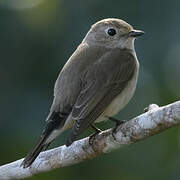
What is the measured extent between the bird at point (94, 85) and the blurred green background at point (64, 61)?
0.81 metres

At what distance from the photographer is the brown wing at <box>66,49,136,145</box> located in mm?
6613

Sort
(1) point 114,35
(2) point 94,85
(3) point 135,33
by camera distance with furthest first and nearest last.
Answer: (1) point 114,35
(3) point 135,33
(2) point 94,85

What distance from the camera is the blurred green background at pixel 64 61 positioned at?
809 centimetres

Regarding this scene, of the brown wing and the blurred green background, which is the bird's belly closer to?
the brown wing

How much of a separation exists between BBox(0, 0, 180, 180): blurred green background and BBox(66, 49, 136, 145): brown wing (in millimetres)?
902

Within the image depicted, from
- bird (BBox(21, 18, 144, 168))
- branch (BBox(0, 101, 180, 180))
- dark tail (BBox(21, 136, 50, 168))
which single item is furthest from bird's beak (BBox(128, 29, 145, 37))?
dark tail (BBox(21, 136, 50, 168))

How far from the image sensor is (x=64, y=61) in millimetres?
8758

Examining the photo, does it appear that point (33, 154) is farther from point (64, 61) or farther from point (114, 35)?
point (64, 61)

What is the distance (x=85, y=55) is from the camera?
745 cm

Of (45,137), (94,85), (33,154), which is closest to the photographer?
(33,154)

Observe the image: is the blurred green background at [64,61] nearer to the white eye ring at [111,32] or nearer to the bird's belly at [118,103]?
the white eye ring at [111,32]

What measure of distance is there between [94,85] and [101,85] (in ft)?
0.27

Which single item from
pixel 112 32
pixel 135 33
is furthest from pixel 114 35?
pixel 135 33

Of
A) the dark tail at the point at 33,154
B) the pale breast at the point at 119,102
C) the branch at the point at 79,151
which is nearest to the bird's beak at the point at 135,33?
the pale breast at the point at 119,102
